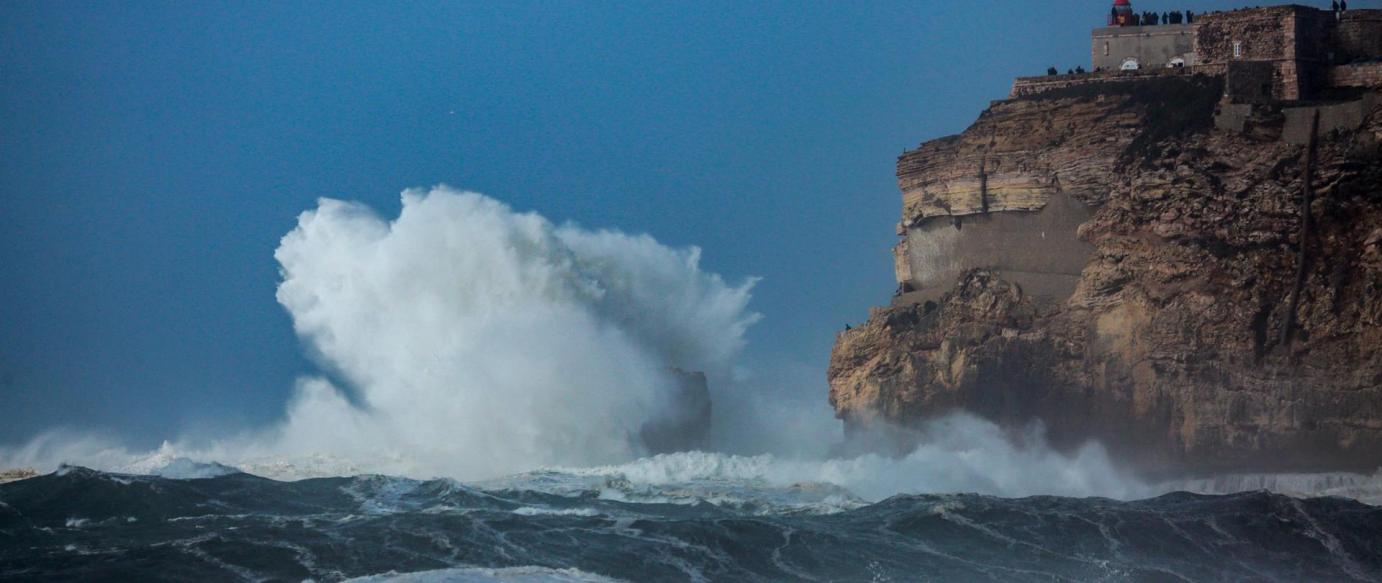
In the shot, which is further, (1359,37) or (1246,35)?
(1359,37)

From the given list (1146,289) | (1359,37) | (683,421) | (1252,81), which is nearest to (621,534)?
(1146,289)

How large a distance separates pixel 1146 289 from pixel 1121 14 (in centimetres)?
979

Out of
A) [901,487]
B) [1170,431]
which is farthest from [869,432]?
[1170,431]

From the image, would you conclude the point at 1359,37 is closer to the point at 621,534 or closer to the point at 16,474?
the point at 621,534

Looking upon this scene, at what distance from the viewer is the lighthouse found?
47.0m

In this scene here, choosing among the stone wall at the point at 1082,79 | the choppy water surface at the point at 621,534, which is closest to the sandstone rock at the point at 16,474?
the choppy water surface at the point at 621,534

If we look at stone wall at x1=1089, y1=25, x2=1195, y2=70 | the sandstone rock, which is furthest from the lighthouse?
the sandstone rock

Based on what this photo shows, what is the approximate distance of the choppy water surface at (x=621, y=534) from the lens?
27.6m

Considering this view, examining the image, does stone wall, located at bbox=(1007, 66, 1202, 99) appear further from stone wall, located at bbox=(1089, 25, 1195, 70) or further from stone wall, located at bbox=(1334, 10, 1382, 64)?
stone wall, located at bbox=(1334, 10, 1382, 64)

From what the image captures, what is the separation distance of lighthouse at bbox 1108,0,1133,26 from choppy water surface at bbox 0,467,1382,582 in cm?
1423

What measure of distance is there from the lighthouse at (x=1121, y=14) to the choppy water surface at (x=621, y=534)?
14.2 meters

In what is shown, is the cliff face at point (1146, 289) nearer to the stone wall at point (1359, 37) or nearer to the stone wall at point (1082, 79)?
the stone wall at point (1082, 79)

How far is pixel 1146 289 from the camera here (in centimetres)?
3975

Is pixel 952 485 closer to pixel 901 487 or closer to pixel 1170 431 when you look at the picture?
pixel 901 487
